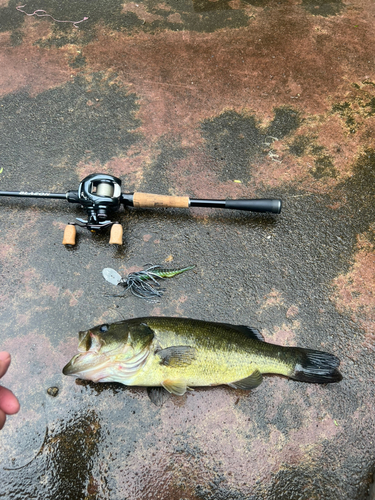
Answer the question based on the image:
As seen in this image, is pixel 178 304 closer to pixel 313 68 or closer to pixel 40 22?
pixel 313 68

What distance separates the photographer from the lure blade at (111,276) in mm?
3025

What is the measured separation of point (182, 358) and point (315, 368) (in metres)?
1.08

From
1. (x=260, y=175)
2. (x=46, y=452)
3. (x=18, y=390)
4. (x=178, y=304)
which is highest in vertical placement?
(x=260, y=175)

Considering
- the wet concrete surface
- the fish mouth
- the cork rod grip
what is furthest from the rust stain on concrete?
the fish mouth

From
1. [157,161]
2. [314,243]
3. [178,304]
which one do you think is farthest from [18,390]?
[314,243]

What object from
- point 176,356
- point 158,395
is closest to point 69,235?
point 176,356

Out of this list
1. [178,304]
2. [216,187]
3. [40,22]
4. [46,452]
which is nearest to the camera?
[46,452]

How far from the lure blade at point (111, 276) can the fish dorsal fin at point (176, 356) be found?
0.84 m

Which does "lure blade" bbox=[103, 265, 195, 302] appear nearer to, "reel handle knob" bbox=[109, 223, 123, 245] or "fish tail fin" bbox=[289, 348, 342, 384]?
"reel handle knob" bbox=[109, 223, 123, 245]

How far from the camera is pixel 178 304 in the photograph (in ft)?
9.77

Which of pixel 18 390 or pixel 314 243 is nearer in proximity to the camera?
pixel 18 390

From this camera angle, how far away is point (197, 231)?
3293 mm

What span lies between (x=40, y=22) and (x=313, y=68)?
393 centimetres

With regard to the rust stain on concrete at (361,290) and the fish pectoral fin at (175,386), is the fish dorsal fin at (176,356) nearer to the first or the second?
the fish pectoral fin at (175,386)
